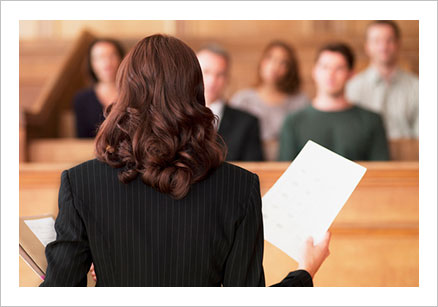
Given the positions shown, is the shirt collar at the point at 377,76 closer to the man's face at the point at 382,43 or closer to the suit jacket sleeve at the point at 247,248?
the man's face at the point at 382,43

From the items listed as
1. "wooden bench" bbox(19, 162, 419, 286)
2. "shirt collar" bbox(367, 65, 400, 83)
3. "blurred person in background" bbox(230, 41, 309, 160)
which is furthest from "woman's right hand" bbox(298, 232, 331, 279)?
"shirt collar" bbox(367, 65, 400, 83)

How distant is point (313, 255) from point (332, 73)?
1759 mm

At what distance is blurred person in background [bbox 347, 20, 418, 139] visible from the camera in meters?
3.58

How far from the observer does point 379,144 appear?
2.62m

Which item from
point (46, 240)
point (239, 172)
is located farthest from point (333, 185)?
point (46, 240)

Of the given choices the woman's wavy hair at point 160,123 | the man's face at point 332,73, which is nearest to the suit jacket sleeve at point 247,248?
the woman's wavy hair at point 160,123

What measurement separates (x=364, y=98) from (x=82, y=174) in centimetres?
320

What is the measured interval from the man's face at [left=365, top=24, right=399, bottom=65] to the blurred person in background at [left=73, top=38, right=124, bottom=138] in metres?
1.70

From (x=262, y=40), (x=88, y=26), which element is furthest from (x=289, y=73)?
(x=88, y=26)

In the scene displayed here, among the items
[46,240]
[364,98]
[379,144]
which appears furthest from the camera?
[364,98]

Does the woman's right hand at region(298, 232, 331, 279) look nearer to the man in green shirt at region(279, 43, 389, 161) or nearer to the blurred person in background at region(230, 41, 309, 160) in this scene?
the man in green shirt at region(279, 43, 389, 161)

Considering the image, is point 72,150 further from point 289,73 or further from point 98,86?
point 289,73

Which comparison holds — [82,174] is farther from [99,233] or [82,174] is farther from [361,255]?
[361,255]

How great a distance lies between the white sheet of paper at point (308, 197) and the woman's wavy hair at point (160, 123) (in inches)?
11.7
